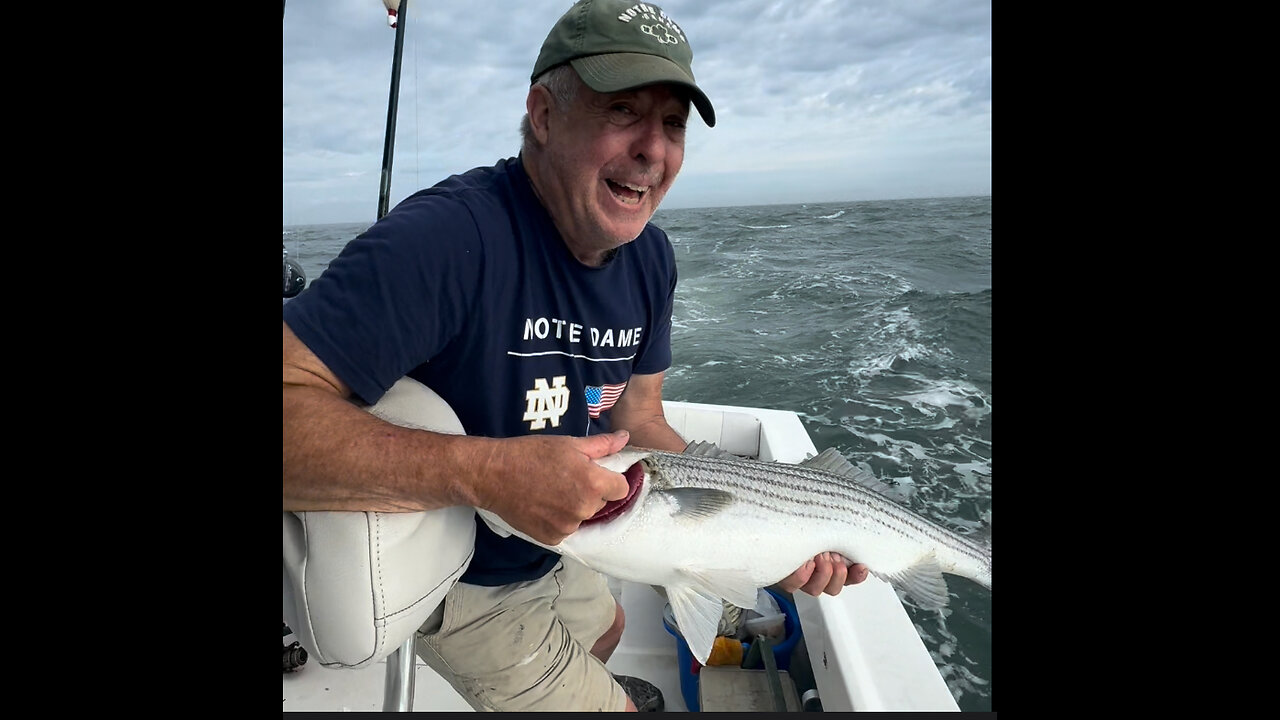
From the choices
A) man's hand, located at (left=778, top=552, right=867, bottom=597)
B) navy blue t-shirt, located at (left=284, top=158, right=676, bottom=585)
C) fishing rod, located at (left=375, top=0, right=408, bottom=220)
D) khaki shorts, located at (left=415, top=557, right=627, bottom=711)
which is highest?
fishing rod, located at (left=375, top=0, right=408, bottom=220)

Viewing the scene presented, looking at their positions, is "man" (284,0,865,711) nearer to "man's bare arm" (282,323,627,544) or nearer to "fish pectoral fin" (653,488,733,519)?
"man's bare arm" (282,323,627,544)

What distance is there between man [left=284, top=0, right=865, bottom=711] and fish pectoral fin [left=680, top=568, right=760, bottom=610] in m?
0.33

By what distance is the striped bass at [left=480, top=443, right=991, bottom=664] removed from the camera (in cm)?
209

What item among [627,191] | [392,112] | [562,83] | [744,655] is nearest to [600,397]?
[627,191]

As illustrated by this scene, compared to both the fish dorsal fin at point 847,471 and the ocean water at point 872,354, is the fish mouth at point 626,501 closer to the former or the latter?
the fish dorsal fin at point 847,471

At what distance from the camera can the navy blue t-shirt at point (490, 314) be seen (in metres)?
1.73

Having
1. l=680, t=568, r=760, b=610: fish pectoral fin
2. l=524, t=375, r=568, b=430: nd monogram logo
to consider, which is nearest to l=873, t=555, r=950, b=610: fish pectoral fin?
l=680, t=568, r=760, b=610: fish pectoral fin

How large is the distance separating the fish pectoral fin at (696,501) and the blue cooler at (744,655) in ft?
5.05

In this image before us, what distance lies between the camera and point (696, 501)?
216cm

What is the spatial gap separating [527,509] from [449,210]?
0.92 metres

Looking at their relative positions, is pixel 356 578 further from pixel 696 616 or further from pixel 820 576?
pixel 820 576

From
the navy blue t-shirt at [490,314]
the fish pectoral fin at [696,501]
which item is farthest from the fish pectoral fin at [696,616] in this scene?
the navy blue t-shirt at [490,314]
